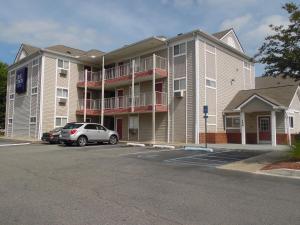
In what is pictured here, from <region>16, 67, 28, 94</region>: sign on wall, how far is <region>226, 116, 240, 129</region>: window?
72.4 ft

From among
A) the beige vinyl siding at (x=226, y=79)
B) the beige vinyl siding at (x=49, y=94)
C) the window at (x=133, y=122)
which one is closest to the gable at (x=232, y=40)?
the beige vinyl siding at (x=226, y=79)

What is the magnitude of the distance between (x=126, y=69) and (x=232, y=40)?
1076cm

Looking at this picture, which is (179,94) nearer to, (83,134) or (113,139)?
(113,139)

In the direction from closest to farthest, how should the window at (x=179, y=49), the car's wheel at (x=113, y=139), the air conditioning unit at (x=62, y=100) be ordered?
1. the car's wheel at (x=113, y=139)
2. the window at (x=179, y=49)
3. the air conditioning unit at (x=62, y=100)

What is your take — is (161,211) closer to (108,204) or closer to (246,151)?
(108,204)

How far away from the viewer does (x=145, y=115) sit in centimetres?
2698

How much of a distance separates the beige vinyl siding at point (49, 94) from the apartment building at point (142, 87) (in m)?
0.09

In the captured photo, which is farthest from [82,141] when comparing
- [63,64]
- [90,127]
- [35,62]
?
[35,62]

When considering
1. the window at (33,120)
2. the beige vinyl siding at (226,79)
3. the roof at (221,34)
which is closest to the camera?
the beige vinyl siding at (226,79)

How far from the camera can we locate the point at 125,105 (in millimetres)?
27219

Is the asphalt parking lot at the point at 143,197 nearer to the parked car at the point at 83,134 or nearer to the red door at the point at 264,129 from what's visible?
the parked car at the point at 83,134

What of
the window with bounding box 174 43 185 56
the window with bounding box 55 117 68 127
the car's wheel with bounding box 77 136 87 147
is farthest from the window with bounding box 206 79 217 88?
the window with bounding box 55 117 68 127

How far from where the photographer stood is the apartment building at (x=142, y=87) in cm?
2381

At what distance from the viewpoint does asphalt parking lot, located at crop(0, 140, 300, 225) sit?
16.4 feet
